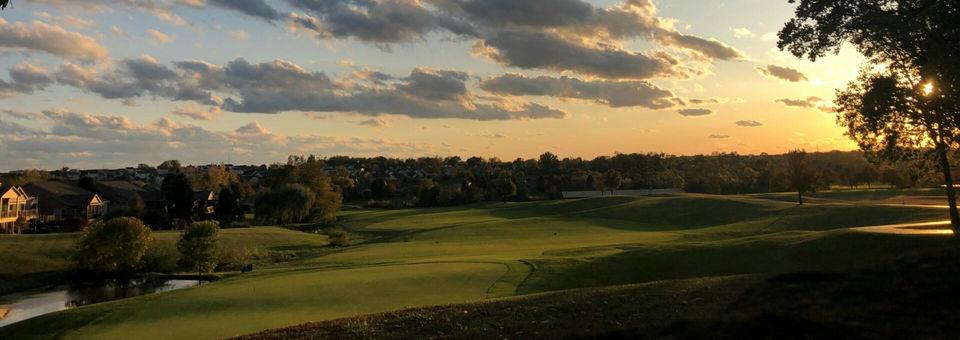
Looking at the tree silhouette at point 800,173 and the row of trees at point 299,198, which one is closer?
the tree silhouette at point 800,173

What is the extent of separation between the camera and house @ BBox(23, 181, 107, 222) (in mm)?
86688

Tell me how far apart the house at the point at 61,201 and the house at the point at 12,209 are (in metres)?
5.17

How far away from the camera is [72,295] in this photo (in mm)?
42188

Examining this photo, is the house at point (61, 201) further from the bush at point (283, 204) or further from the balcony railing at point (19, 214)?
the bush at point (283, 204)

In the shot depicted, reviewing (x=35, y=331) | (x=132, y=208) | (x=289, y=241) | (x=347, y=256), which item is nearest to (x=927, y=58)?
(x=35, y=331)

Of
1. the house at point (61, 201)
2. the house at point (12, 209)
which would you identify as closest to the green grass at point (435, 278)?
the house at point (12, 209)

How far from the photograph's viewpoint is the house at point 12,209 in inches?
2820

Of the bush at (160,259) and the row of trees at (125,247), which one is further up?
the row of trees at (125,247)

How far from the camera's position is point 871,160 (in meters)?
32.3

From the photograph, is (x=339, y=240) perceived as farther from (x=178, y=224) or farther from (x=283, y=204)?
(x=283, y=204)

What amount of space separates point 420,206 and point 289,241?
6930 centimetres

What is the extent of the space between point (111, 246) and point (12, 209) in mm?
38238

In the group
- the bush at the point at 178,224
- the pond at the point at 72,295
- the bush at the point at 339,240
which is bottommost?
the pond at the point at 72,295

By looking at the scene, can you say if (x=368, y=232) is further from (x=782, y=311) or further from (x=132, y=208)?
(x=782, y=311)
